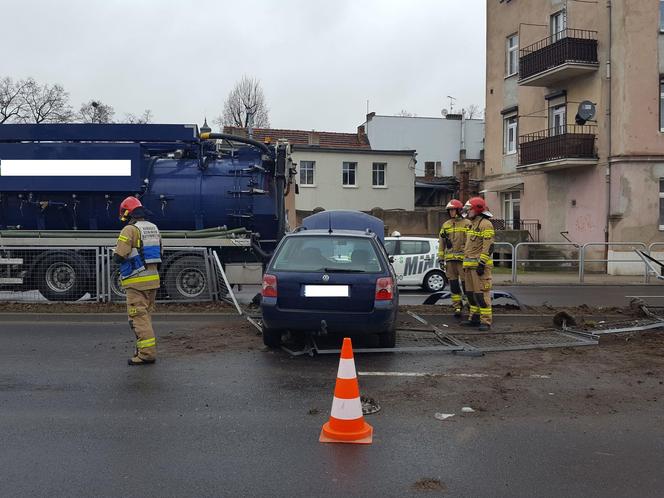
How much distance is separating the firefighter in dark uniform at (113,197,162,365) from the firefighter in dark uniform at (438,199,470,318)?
4.86m

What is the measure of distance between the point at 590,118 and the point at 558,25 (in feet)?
16.5

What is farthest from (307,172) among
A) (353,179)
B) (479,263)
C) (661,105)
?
(479,263)

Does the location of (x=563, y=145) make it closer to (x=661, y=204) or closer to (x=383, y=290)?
(x=661, y=204)

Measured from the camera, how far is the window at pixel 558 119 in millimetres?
25297

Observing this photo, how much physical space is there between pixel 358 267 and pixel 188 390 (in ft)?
7.65

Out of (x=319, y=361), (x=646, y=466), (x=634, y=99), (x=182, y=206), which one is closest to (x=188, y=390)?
(x=319, y=361)

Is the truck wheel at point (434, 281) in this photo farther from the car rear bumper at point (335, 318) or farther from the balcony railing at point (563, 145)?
the balcony railing at point (563, 145)

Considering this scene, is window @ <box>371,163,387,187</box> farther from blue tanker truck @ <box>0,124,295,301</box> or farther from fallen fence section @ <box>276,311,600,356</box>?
fallen fence section @ <box>276,311,600,356</box>

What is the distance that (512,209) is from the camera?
2944 cm

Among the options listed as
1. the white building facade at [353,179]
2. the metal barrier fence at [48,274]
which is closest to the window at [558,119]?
the white building facade at [353,179]

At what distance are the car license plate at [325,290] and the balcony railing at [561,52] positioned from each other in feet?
65.3

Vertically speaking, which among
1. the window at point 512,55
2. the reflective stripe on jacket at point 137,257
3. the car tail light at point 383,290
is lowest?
the car tail light at point 383,290

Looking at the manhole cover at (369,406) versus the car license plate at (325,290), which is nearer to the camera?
the manhole cover at (369,406)

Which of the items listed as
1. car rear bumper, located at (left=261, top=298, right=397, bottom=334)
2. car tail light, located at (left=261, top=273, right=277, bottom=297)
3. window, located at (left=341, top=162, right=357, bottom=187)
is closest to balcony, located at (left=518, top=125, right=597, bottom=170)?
window, located at (left=341, top=162, right=357, bottom=187)
